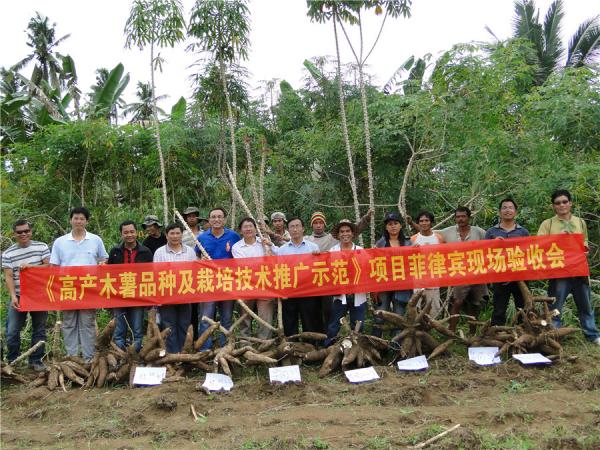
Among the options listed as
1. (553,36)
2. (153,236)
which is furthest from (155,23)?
(553,36)

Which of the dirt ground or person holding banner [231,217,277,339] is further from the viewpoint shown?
person holding banner [231,217,277,339]

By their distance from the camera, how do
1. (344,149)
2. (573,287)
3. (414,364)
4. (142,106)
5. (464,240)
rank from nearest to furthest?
(414,364)
(573,287)
(464,240)
(344,149)
(142,106)

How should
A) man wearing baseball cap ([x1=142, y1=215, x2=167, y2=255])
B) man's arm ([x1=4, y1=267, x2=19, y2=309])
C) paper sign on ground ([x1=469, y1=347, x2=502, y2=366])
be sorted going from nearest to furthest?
paper sign on ground ([x1=469, y1=347, x2=502, y2=366]) < man's arm ([x1=4, y1=267, x2=19, y2=309]) < man wearing baseball cap ([x1=142, y1=215, x2=167, y2=255])

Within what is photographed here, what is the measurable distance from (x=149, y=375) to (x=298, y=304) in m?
1.68

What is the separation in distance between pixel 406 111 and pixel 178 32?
11.0ft

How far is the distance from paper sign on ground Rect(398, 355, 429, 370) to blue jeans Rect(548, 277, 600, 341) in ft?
5.40

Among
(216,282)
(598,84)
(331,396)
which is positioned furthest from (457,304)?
(598,84)

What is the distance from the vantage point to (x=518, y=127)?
739 centimetres

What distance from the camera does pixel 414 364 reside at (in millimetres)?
5180

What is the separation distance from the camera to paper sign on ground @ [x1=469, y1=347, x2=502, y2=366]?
5211 mm

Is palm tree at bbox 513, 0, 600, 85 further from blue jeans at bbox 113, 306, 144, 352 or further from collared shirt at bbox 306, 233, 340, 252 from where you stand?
blue jeans at bbox 113, 306, 144, 352

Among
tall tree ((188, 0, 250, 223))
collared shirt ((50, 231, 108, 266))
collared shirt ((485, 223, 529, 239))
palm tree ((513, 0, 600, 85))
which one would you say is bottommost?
collared shirt ((485, 223, 529, 239))

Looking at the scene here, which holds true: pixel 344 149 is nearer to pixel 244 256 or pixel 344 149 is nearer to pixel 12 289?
pixel 244 256

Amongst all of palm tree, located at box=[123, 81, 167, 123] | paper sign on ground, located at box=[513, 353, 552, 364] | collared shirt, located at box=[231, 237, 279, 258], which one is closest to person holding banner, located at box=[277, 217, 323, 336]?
collared shirt, located at box=[231, 237, 279, 258]
